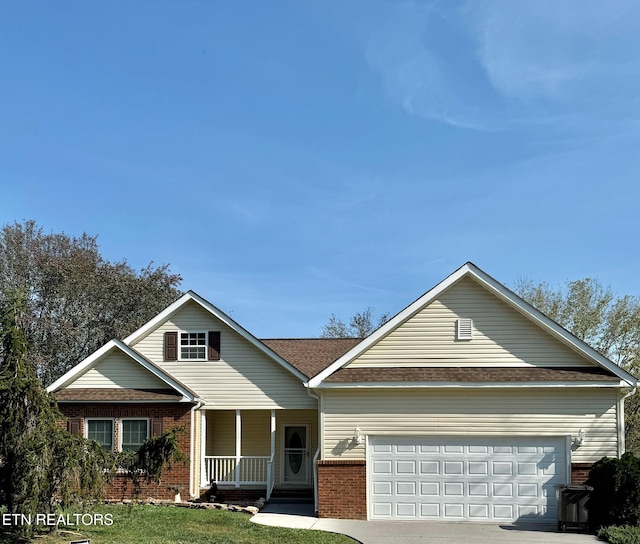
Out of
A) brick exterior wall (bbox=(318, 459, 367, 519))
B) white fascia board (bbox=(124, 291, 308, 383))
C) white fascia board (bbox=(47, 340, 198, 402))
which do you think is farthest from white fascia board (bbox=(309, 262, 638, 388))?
white fascia board (bbox=(47, 340, 198, 402))

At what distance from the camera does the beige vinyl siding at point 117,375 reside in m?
21.4

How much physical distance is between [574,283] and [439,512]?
23175 millimetres

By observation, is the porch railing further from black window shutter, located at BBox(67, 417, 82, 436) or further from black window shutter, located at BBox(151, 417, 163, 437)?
black window shutter, located at BBox(67, 417, 82, 436)

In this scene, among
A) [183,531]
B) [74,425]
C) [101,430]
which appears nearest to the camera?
[183,531]

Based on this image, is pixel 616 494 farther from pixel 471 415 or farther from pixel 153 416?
pixel 153 416

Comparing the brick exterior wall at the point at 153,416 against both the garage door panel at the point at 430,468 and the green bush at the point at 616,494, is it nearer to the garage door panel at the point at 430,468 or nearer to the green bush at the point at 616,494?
the garage door panel at the point at 430,468

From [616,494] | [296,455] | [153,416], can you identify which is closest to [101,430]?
[153,416]

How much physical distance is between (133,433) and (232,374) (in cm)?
337

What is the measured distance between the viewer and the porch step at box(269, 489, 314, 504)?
20.9m

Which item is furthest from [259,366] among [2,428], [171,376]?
[2,428]

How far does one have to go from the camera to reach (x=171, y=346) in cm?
2267

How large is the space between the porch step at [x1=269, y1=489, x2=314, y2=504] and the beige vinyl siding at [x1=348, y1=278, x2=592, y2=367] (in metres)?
5.22

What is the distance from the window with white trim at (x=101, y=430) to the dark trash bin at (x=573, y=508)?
488 inches

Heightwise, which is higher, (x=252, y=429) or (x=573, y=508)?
(x=252, y=429)
